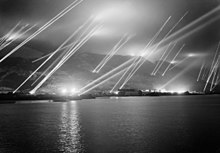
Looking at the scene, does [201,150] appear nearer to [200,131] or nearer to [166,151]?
[166,151]

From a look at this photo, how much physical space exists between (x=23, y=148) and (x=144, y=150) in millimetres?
11377

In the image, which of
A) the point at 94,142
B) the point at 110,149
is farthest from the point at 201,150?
the point at 94,142

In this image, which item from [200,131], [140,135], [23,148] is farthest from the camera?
[200,131]

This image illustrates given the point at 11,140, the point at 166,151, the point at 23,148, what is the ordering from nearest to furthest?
1. the point at 166,151
2. the point at 23,148
3. the point at 11,140

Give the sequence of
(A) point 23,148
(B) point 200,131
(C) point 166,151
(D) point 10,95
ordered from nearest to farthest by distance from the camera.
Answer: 1. (C) point 166,151
2. (A) point 23,148
3. (B) point 200,131
4. (D) point 10,95

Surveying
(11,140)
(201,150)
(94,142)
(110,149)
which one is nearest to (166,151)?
(201,150)

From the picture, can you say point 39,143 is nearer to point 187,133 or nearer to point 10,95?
point 187,133

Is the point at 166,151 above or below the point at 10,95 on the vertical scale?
below

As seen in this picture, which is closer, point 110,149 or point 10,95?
point 110,149

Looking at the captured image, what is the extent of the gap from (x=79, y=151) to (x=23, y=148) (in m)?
5.71

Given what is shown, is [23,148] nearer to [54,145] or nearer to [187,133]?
[54,145]

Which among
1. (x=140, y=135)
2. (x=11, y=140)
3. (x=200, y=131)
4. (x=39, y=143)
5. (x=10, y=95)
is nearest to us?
(x=39, y=143)

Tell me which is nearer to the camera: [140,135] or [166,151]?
[166,151]

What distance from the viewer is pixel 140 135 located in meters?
29.6
